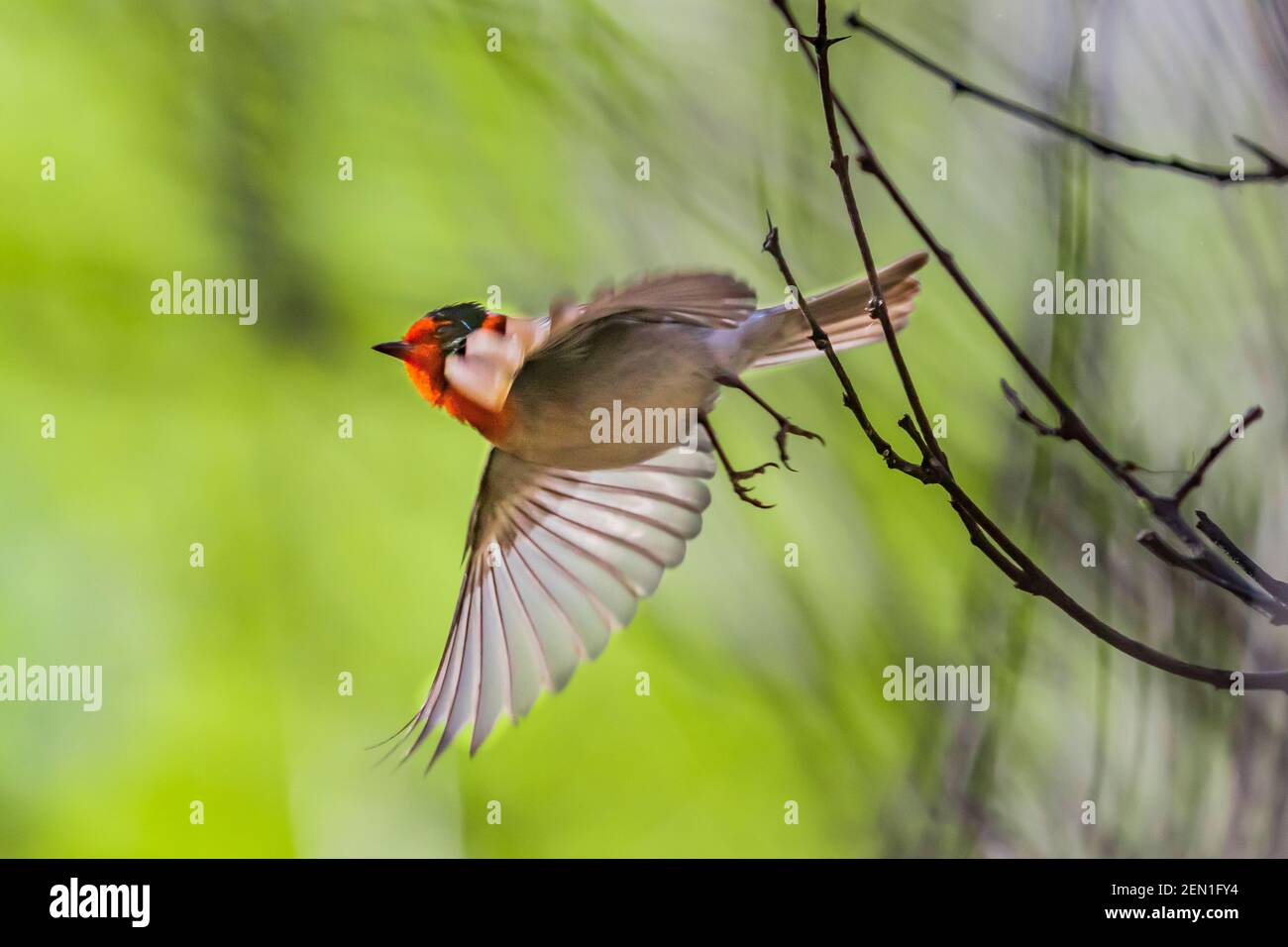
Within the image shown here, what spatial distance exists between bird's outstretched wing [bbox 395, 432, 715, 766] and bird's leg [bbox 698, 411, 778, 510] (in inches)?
0.6

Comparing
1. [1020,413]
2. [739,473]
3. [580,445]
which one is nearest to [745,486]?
[739,473]

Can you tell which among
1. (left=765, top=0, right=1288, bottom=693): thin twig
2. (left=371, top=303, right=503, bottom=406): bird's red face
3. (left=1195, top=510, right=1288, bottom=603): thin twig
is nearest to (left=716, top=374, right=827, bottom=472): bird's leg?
(left=371, top=303, right=503, bottom=406): bird's red face

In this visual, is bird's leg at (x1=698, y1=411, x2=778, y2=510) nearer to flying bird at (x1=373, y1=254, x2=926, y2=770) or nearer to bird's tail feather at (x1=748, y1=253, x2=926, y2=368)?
flying bird at (x1=373, y1=254, x2=926, y2=770)

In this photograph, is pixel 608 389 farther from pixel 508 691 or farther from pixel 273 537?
pixel 273 537

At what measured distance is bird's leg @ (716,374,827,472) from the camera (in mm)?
1273

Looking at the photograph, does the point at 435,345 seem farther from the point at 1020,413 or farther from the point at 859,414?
the point at 1020,413

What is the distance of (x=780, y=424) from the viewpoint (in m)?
1.35

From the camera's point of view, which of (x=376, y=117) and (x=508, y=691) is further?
(x=376, y=117)

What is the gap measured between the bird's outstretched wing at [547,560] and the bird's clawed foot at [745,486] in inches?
1.7
